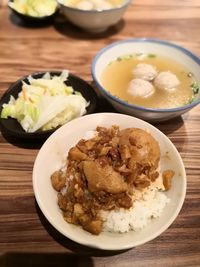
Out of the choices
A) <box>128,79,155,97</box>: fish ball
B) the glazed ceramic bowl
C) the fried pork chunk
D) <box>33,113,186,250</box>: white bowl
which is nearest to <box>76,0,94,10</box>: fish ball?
the glazed ceramic bowl

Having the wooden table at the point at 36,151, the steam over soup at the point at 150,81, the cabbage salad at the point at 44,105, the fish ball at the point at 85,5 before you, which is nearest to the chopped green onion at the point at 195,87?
the steam over soup at the point at 150,81

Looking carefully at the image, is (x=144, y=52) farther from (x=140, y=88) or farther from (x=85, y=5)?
(x=85, y=5)

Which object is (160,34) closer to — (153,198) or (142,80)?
(142,80)

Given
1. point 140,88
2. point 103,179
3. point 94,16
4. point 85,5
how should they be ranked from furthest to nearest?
1. point 85,5
2. point 94,16
3. point 140,88
4. point 103,179

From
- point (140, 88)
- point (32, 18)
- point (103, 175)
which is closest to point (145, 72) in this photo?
point (140, 88)

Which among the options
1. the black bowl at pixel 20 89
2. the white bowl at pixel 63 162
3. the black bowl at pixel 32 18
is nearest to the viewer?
the white bowl at pixel 63 162

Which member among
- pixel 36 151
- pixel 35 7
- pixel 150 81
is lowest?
pixel 36 151

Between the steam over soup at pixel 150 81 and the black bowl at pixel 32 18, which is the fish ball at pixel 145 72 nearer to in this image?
the steam over soup at pixel 150 81

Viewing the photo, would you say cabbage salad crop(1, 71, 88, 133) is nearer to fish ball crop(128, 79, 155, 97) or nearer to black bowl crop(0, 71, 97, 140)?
black bowl crop(0, 71, 97, 140)
